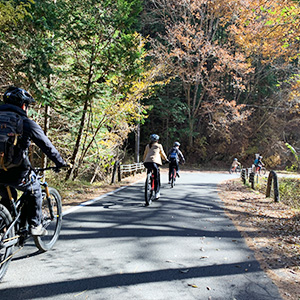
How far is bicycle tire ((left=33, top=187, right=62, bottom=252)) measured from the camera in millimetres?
4062

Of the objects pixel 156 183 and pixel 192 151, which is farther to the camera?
pixel 192 151

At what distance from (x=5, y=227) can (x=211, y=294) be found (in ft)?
7.85

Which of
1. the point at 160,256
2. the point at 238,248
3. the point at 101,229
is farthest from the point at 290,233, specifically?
the point at 101,229

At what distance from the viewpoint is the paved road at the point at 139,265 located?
10.1 feet

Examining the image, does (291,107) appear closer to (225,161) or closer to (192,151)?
(225,161)

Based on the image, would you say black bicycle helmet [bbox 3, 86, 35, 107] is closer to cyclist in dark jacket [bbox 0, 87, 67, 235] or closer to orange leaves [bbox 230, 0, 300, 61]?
cyclist in dark jacket [bbox 0, 87, 67, 235]

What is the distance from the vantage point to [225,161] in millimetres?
37281

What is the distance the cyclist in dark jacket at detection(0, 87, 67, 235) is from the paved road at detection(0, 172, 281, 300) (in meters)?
0.66

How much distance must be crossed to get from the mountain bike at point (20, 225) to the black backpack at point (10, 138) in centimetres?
45

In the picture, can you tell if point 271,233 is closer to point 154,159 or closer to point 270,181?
point 154,159

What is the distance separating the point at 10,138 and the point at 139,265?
224 cm

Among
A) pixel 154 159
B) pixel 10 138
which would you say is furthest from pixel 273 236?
pixel 10 138

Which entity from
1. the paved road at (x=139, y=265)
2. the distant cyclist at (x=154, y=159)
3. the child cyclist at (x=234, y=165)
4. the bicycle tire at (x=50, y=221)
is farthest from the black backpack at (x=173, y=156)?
the child cyclist at (x=234, y=165)

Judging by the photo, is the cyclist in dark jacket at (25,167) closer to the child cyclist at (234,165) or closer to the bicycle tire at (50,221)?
the bicycle tire at (50,221)
